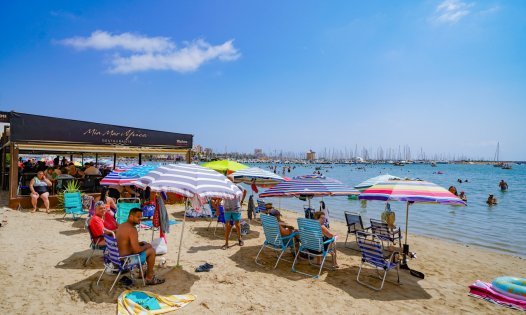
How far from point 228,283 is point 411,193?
383cm

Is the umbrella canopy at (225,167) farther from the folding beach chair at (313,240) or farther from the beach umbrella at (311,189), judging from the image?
the folding beach chair at (313,240)

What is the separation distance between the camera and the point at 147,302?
4.26 metres

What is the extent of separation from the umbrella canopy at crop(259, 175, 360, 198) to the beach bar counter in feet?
30.6

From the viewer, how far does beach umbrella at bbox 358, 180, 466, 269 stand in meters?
5.55

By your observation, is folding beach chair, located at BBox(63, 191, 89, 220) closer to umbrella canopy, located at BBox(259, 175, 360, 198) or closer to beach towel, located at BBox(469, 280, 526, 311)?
umbrella canopy, located at BBox(259, 175, 360, 198)

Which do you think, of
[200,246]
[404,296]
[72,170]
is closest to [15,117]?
[72,170]

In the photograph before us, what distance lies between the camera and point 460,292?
5730 mm

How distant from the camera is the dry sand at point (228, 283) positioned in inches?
176

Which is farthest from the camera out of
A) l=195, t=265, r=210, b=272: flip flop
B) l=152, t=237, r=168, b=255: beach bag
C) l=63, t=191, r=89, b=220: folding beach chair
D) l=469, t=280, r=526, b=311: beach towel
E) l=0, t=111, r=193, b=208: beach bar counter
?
l=0, t=111, r=193, b=208: beach bar counter

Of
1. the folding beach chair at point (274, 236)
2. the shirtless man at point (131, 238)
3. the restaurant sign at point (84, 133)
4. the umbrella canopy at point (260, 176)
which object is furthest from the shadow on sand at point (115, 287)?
the restaurant sign at point (84, 133)

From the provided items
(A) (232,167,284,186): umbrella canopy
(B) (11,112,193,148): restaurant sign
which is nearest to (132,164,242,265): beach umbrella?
(A) (232,167,284,186): umbrella canopy

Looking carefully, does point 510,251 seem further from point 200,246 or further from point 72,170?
point 72,170

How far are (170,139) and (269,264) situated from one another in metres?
11.3

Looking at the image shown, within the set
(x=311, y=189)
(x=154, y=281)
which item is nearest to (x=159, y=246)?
(x=154, y=281)
